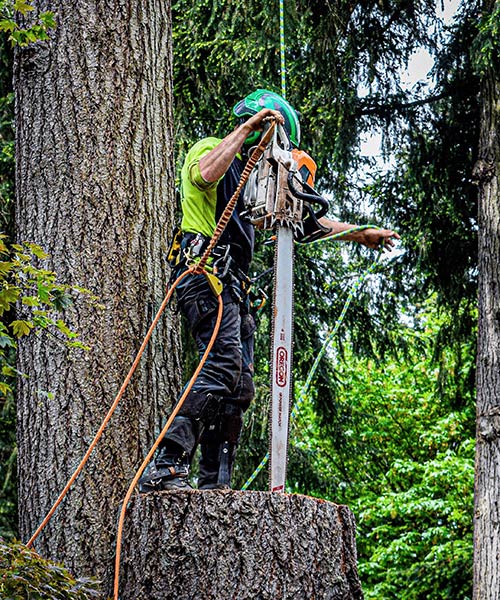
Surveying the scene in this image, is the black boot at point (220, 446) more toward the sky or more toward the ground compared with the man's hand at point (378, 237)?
more toward the ground

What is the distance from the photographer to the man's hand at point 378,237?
4949mm

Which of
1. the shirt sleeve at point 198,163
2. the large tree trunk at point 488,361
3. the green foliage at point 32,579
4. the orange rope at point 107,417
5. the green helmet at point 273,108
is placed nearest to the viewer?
the green foliage at point 32,579

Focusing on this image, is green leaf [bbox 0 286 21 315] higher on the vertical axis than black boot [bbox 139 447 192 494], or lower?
higher

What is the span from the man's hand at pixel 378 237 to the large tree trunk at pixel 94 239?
970mm

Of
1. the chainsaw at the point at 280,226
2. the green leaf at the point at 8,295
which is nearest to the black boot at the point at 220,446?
the chainsaw at the point at 280,226

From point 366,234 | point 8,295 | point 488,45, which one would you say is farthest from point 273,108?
point 488,45

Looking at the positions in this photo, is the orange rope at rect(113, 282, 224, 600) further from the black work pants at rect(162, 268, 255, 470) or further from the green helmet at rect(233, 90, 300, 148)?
the green helmet at rect(233, 90, 300, 148)

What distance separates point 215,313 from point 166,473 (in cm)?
75

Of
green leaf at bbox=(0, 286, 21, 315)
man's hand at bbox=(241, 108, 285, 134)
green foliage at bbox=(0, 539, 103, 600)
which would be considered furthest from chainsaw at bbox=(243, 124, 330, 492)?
green leaf at bbox=(0, 286, 21, 315)

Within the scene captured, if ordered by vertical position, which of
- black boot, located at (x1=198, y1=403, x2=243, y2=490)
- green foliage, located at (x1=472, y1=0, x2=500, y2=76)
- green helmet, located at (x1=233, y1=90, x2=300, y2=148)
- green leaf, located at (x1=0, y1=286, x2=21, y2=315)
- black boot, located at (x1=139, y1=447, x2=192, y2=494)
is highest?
green foliage, located at (x1=472, y1=0, x2=500, y2=76)

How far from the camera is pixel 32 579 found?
3111mm

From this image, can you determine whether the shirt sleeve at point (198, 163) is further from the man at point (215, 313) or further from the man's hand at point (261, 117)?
the man's hand at point (261, 117)

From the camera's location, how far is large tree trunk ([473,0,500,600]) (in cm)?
782

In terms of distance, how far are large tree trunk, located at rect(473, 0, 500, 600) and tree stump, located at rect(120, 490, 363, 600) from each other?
4402 mm
